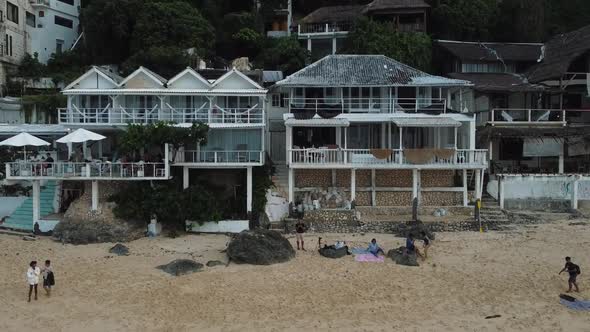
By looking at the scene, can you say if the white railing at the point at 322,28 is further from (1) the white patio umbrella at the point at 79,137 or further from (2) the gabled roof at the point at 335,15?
(1) the white patio umbrella at the point at 79,137

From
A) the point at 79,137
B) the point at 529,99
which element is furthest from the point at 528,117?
the point at 79,137

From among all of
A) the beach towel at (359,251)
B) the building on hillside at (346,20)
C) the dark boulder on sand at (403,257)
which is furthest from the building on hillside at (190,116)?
the building on hillside at (346,20)

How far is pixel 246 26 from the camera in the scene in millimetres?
45562

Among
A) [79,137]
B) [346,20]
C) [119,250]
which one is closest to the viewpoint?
[119,250]

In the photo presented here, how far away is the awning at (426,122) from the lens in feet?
88.8

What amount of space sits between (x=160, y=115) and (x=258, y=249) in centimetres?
1059

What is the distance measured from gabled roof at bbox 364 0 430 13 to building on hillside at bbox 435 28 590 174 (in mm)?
4030

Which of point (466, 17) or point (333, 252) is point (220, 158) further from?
point (466, 17)

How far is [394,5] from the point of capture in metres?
41.7

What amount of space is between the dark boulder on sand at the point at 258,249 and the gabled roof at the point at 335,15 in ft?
89.6

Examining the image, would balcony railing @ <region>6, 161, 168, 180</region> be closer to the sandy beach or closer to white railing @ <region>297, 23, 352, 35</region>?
the sandy beach

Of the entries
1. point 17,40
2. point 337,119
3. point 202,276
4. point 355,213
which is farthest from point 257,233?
point 17,40

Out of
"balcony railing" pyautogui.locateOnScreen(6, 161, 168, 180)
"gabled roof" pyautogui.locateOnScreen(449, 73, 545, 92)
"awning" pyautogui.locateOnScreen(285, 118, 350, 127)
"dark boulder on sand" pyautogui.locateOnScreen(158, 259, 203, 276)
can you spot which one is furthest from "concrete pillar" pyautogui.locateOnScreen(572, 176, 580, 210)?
"balcony railing" pyautogui.locateOnScreen(6, 161, 168, 180)

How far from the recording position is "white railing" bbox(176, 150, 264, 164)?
26.4m
